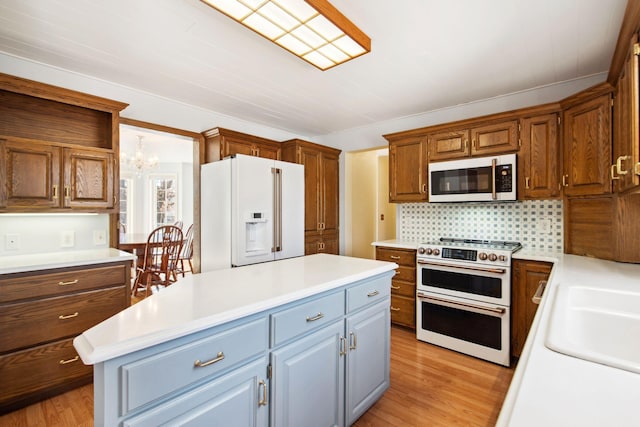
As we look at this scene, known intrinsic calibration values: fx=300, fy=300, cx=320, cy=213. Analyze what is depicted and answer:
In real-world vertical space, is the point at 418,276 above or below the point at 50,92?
below

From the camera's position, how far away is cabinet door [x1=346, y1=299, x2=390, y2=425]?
1731mm

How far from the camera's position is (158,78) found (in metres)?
2.65

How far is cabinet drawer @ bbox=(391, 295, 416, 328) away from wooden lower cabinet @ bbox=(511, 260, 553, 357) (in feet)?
2.96

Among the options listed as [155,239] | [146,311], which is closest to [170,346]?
[146,311]

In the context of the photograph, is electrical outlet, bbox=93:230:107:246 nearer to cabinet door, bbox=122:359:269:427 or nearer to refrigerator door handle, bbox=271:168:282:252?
refrigerator door handle, bbox=271:168:282:252

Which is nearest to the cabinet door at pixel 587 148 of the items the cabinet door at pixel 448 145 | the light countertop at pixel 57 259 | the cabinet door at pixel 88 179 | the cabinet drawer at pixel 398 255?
the cabinet door at pixel 448 145

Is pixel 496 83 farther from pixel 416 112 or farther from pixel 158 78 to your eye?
pixel 158 78

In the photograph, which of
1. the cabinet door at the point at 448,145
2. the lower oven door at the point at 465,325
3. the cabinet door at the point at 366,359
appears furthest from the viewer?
the cabinet door at the point at 448,145

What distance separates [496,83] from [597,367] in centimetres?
275

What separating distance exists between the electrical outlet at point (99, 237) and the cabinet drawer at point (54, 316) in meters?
0.64

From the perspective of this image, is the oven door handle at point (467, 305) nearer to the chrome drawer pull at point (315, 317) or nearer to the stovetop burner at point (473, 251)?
the stovetop burner at point (473, 251)

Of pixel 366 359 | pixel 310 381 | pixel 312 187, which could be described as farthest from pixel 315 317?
pixel 312 187

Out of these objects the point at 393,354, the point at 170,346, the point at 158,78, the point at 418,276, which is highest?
the point at 158,78

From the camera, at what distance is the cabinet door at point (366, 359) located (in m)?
1.73
